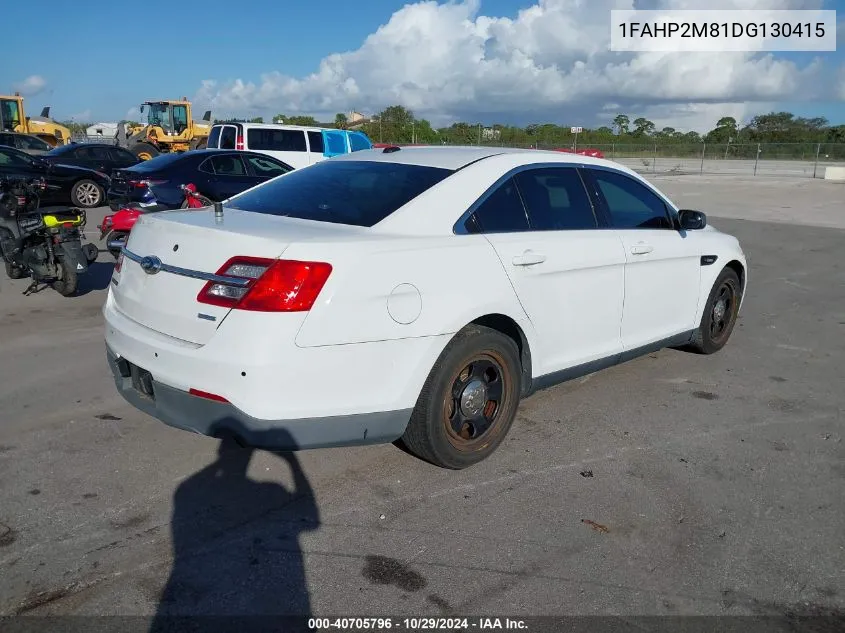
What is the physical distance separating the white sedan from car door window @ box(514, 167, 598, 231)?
0.04 ft

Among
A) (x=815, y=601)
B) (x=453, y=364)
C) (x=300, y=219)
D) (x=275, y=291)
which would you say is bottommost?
(x=815, y=601)

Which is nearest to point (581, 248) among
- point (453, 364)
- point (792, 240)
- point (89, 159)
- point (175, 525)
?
point (453, 364)

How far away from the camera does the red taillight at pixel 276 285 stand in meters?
2.98

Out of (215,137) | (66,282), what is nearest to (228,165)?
(66,282)

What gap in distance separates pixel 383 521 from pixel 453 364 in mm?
805

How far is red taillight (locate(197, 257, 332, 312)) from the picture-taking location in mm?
2979

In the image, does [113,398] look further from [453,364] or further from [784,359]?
[784,359]

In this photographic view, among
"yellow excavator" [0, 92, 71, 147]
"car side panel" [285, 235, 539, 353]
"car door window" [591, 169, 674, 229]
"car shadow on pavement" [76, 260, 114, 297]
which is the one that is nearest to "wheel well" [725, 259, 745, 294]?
"car door window" [591, 169, 674, 229]

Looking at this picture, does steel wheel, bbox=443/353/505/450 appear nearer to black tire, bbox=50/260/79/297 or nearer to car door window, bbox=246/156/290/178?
black tire, bbox=50/260/79/297

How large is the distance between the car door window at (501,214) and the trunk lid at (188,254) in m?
0.76

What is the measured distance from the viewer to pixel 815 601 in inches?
110

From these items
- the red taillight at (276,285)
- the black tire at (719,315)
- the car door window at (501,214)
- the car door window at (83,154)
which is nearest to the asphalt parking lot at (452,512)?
the black tire at (719,315)

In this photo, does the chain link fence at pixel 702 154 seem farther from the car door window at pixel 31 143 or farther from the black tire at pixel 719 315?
the black tire at pixel 719 315

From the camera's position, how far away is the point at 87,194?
51.5 feet
